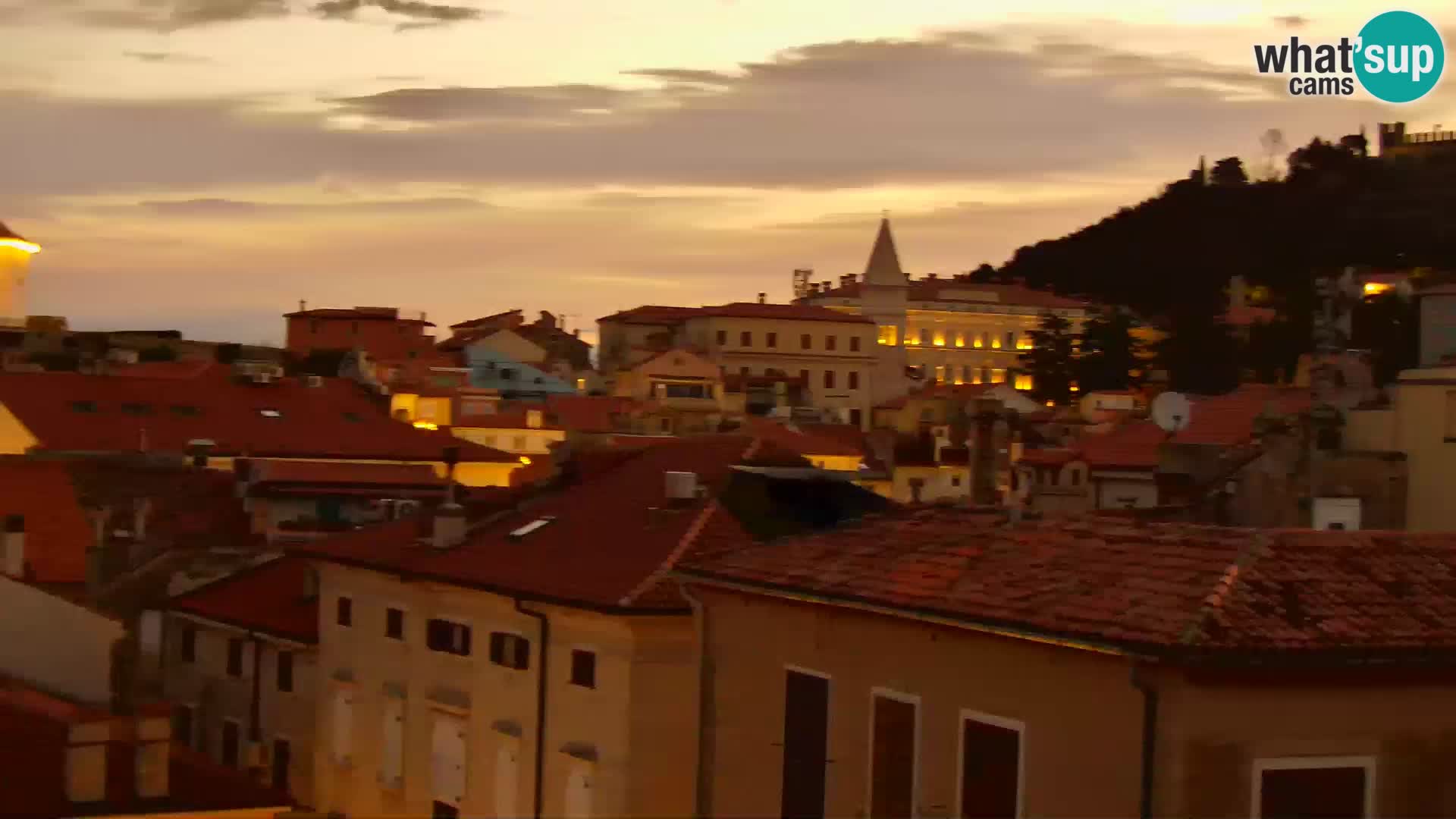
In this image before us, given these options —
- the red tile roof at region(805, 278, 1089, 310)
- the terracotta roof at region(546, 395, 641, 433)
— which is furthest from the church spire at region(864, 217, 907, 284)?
the terracotta roof at region(546, 395, 641, 433)

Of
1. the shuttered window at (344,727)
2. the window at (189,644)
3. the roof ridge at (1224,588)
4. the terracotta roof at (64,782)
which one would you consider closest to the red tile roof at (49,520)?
the window at (189,644)

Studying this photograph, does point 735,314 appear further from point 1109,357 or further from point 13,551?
point 13,551

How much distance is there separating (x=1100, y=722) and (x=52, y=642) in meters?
11.4

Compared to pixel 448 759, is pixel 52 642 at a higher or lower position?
higher

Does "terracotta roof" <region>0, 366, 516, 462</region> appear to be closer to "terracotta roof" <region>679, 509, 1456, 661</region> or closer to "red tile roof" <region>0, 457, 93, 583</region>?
"red tile roof" <region>0, 457, 93, 583</region>

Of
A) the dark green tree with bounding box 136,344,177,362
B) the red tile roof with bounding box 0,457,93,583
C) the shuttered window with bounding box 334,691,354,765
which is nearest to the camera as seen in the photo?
the shuttered window with bounding box 334,691,354,765

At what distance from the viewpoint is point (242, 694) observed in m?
29.3

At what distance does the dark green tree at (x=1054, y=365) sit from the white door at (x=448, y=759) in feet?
350

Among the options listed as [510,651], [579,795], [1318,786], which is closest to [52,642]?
[510,651]

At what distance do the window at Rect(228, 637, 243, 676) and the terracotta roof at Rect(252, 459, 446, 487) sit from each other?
9270 mm

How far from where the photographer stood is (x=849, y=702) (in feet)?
46.1

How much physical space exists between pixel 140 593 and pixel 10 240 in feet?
211

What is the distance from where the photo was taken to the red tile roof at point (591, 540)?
2003cm

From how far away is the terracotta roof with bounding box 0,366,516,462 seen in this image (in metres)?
52.6
